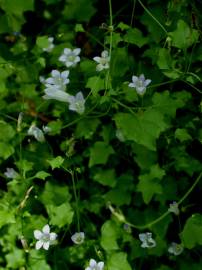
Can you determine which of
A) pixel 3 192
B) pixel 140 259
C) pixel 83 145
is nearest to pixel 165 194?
pixel 140 259

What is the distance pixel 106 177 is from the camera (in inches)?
114

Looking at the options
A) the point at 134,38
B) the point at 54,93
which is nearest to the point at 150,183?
the point at 54,93

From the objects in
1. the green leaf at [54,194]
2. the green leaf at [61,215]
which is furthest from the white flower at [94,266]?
the green leaf at [54,194]

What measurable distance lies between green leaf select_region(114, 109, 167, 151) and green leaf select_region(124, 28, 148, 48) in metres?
0.51

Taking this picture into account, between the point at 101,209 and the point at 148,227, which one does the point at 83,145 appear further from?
the point at 148,227

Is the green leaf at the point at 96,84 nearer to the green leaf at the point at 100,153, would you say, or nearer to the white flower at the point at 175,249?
the green leaf at the point at 100,153

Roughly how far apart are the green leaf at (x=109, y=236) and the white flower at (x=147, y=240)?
6.1 inches

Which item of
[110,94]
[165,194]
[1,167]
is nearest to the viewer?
[110,94]

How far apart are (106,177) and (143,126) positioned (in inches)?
22.1

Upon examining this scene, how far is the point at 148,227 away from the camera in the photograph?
9.11 ft

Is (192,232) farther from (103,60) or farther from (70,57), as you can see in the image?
(70,57)

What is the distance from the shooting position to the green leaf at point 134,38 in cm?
285

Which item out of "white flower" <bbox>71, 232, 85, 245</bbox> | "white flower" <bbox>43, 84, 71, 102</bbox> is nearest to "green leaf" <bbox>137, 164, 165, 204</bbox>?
"white flower" <bbox>71, 232, 85, 245</bbox>

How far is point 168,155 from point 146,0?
106 cm
